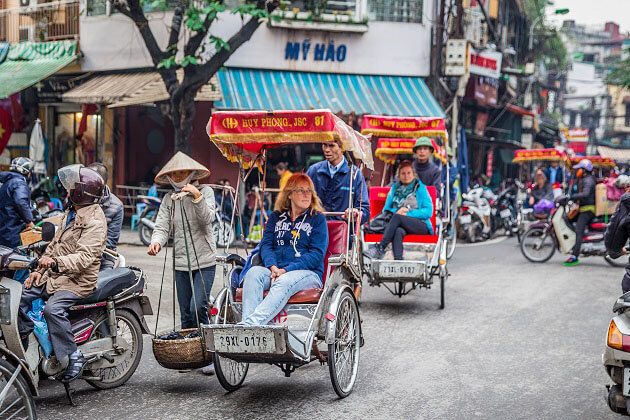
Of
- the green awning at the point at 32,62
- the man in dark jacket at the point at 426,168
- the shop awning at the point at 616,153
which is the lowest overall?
the shop awning at the point at 616,153

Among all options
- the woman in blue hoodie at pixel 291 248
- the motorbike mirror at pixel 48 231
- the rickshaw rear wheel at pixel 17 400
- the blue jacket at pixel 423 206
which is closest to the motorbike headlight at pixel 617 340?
the woman in blue hoodie at pixel 291 248

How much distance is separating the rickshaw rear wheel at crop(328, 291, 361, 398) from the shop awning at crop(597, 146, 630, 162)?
46076 millimetres

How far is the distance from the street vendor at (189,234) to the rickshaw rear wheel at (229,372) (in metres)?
0.46

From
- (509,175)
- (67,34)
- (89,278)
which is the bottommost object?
(509,175)

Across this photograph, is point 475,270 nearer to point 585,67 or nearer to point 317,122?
point 317,122

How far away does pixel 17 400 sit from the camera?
14.7 ft

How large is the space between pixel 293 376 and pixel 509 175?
1077 inches

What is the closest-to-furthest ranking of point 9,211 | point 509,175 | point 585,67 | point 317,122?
point 317,122 < point 9,211 < point 509,175 < point 585,67

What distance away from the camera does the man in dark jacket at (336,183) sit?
26.3 feet

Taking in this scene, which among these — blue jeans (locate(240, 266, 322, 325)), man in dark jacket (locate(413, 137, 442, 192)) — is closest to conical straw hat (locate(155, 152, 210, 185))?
blue jeans (locate(240, 266, 322, 325))

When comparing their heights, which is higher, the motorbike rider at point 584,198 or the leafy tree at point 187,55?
the leafy tree at point 187,55

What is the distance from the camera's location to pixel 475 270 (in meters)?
13.3

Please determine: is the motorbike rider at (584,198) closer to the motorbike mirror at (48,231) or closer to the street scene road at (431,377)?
the street scene road at (431,377)

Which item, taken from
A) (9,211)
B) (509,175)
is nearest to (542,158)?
(509,175)
